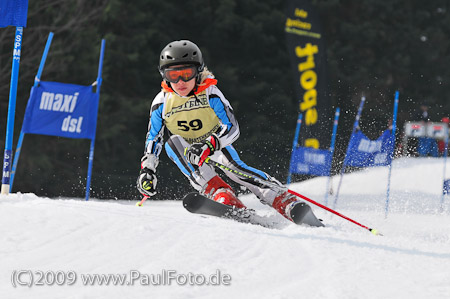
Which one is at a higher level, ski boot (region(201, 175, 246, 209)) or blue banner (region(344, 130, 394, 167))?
blue banner (region(344, 130, 394, 167))

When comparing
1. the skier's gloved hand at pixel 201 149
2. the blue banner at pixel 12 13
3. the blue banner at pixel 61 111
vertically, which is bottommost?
the skier's gloved hand at pixel 201 149

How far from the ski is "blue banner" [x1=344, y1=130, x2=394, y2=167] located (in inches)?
135

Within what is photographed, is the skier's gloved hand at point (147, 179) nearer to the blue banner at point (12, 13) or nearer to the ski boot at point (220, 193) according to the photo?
the ski boot at point (220, 193)

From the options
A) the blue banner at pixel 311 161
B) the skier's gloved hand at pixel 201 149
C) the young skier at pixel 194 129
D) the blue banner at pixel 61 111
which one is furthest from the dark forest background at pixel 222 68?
the skier's gloved hand at pixel 201 149

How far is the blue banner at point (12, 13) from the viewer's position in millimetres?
5898

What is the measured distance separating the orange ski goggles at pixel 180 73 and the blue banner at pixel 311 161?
4.78 metres

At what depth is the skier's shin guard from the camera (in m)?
6.00

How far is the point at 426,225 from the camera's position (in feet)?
26.7

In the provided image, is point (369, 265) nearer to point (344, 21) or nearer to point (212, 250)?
point (212, 250)

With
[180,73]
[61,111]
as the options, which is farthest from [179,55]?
[61,111]

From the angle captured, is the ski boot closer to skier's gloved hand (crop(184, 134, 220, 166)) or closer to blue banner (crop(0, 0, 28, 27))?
skier's gloved hand (crop(184, 134, 220, 166))

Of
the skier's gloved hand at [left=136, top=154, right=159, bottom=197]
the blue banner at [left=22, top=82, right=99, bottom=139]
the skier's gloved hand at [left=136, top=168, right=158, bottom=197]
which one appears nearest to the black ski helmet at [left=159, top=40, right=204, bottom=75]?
the skier's gloved hand at [left=136, top=154, right=159, bottom=197]

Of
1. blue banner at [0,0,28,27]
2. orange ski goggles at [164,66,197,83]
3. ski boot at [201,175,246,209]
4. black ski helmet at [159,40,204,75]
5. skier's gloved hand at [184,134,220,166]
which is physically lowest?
ski boot at [201,175,246,209]

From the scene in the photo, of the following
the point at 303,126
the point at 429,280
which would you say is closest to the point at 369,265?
the point at 429,280
